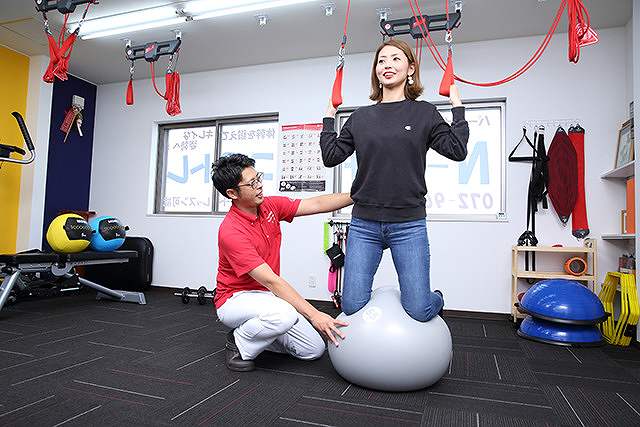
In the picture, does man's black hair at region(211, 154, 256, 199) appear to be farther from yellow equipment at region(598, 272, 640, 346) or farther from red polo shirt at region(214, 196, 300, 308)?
yellow equipment at region(598, 272, 640, 346)

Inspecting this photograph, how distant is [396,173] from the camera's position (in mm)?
1627

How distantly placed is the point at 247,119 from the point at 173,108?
0.91m

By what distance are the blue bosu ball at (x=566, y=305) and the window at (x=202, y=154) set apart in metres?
2.55

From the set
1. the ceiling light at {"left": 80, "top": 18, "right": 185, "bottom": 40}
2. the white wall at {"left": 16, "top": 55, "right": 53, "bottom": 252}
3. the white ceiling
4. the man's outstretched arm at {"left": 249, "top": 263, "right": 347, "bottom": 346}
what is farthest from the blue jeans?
the white wall at {"left": 16, "top": 55, "right": 53, "bottom": 252}

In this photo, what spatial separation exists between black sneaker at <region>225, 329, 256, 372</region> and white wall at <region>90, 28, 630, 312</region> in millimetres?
1873

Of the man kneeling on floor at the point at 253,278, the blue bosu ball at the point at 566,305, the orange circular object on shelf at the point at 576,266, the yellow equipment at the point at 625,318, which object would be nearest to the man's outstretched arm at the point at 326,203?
the man kneeling on floor at the point at 253,278

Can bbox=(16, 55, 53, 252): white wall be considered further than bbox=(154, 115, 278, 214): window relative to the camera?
No

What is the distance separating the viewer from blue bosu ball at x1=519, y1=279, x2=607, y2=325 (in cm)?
250

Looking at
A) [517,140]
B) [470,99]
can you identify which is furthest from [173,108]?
[517,140]

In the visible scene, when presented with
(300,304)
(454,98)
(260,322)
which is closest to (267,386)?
(260,322)

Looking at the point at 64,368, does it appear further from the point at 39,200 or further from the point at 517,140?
the point at 517,140

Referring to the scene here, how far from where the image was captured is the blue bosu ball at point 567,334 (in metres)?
2.53

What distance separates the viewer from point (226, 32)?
3.60 metres

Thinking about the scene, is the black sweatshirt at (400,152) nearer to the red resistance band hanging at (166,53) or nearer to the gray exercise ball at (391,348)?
the gray exercise ball at (391,348)
